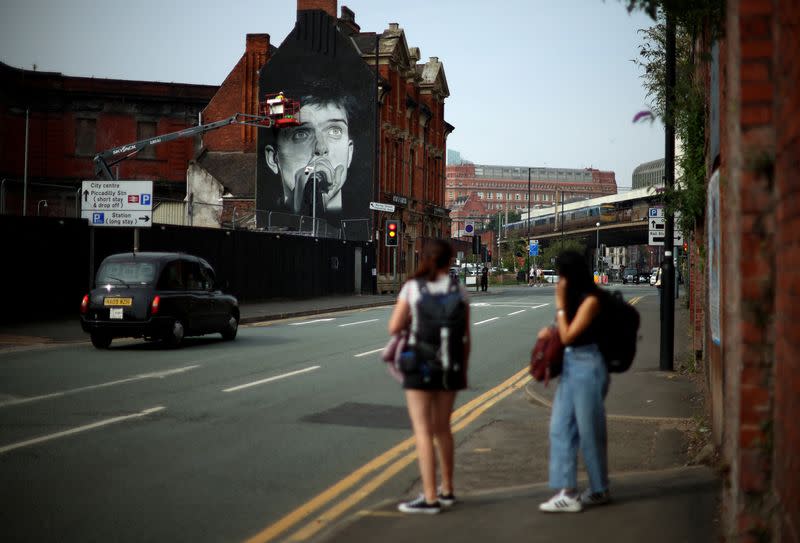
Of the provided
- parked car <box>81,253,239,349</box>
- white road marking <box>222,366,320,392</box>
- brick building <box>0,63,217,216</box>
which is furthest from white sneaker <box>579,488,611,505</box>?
brick building <box>0,63,217,216</box>

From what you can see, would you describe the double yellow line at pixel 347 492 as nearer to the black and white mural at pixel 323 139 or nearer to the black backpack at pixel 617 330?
the black backpack at pixel 617 330

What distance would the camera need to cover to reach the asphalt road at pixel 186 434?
20.1 ft

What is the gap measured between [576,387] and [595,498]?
78 cm

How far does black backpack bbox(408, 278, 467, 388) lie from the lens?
5723 millimetres

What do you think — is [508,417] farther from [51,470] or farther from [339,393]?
[51,470]

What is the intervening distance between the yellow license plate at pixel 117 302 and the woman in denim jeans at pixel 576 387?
12675 millimetres

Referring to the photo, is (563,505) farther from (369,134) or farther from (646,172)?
(646,172)

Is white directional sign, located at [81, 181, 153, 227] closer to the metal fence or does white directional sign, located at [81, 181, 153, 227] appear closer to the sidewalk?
the metal fence

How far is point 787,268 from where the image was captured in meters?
4.06

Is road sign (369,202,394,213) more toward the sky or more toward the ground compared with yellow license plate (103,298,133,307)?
more toward the sky

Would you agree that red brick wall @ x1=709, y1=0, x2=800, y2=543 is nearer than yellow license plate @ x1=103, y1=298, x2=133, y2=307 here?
Yes

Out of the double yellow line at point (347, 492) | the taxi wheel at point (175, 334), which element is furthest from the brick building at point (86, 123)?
the double yellow line at point (347, 492)

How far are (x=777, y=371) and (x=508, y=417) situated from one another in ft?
20.5

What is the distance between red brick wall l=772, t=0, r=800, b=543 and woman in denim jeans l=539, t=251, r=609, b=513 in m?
1.59
